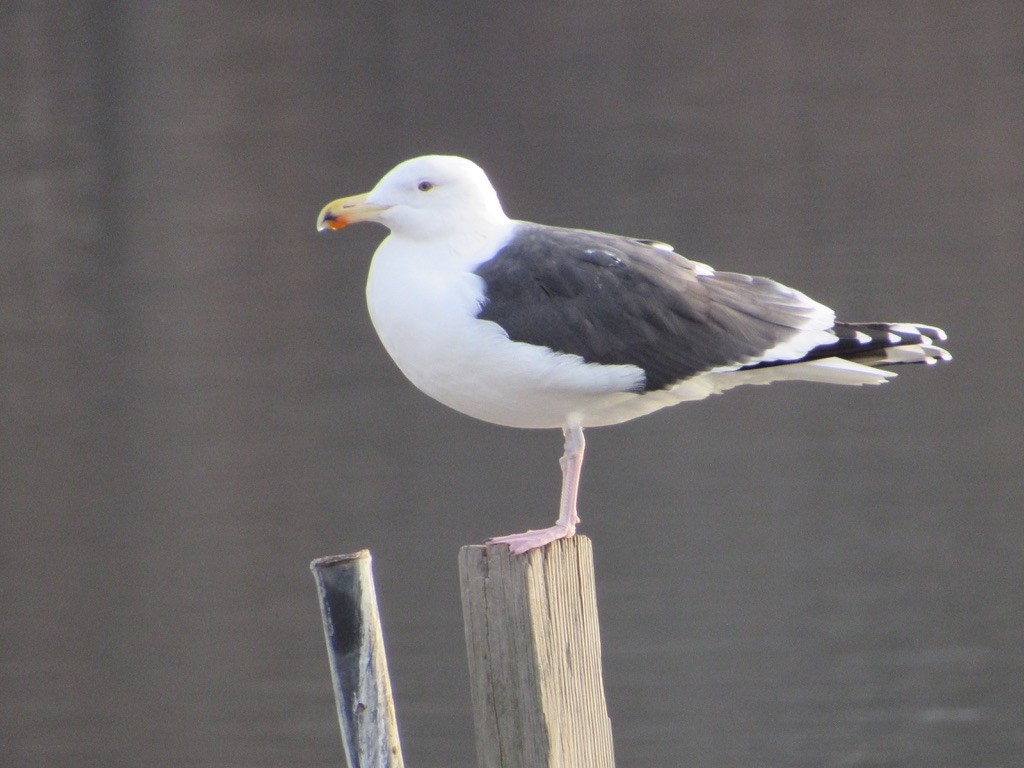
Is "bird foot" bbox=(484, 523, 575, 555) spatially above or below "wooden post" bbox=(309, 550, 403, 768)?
above

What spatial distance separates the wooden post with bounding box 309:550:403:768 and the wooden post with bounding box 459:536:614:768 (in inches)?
6.9

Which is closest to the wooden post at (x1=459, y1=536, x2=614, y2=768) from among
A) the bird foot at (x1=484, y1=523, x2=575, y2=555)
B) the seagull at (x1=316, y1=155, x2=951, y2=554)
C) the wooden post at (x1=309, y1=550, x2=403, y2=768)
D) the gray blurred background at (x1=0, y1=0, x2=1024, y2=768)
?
the bird foot at (x1=484, y1=523, x2=575, y2=555)

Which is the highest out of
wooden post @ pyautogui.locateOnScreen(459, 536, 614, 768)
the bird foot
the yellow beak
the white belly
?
the yellow beak

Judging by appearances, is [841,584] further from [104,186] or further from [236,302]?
[104,186]

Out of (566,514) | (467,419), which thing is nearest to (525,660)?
(566,514)

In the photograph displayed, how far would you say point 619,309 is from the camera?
367 centimetres

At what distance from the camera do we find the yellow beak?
145 inches

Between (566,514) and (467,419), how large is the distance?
5.81m

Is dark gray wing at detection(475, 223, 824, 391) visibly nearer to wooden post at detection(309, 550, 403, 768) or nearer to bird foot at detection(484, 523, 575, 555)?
bird foot at detection(484, 523, 575, 555)

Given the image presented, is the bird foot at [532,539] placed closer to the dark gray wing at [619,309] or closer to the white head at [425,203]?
the dark gray wing at [619,309]

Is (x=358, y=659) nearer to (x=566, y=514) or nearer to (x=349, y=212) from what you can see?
(x=566, y=514)

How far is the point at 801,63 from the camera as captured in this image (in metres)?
11.5

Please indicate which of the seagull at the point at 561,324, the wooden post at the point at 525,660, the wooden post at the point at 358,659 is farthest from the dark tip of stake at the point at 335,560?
the seagull at the point at 561,324

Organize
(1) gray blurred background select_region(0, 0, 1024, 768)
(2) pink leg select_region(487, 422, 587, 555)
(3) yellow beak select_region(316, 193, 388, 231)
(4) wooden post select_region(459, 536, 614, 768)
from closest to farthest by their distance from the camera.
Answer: (4) wooden post select_region(459, 536, 614, 768) < (2) pink leg select_region(487, 422, 587, 555) < (3) yellow beak select_region(316, 193, 388, 231) < (1) gray blurred background select_region(0, 0, 1024, 768)
